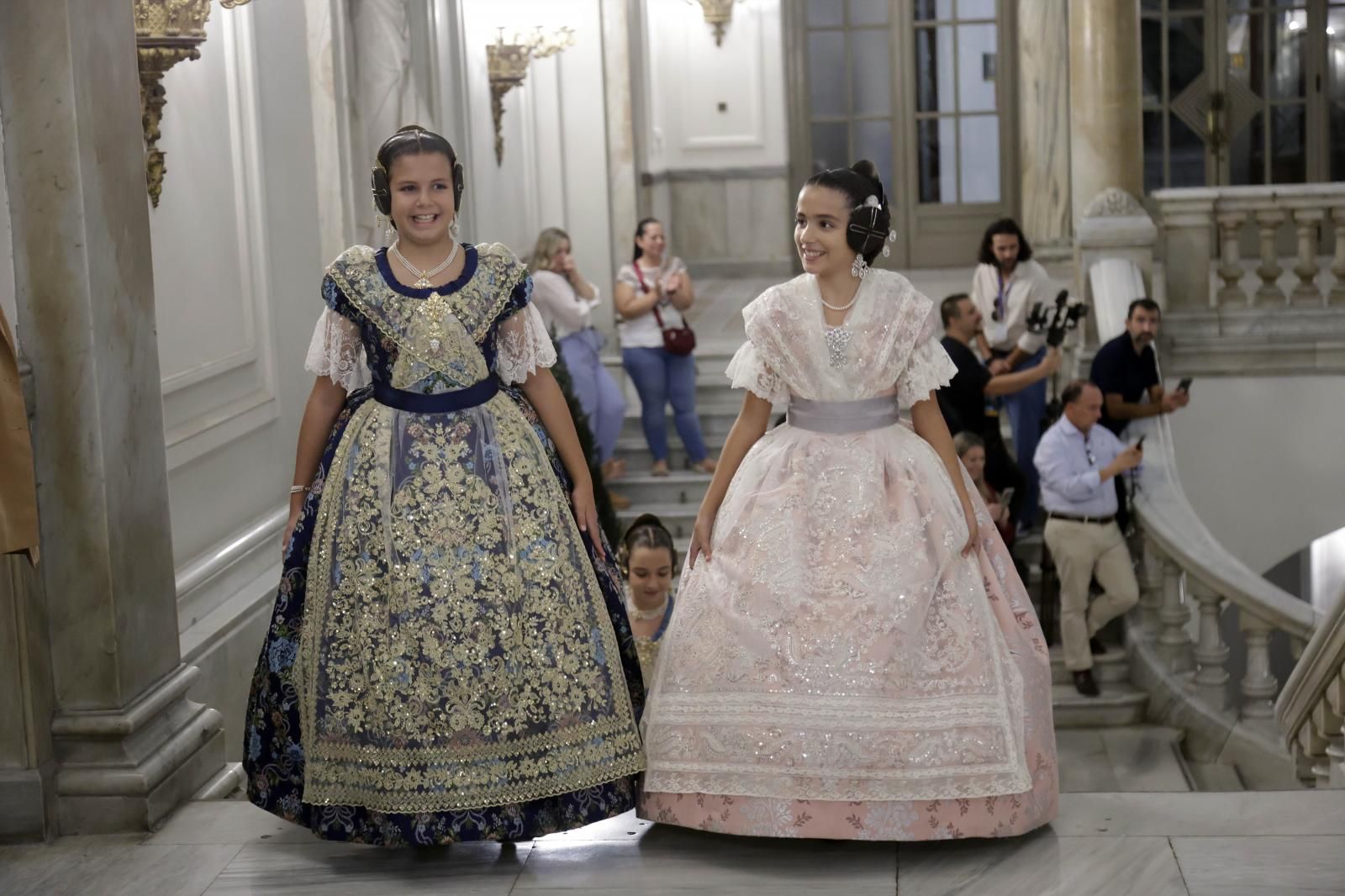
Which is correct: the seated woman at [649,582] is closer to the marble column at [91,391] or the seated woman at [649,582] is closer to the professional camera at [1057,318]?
the marble column at [91,391]

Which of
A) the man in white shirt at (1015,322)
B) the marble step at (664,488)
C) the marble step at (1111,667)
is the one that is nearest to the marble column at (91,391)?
the marble step at (1111,667)

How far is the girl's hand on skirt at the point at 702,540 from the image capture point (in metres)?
3.60

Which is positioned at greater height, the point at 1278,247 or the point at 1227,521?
the point at 1278,247

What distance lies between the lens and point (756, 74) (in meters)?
13.0

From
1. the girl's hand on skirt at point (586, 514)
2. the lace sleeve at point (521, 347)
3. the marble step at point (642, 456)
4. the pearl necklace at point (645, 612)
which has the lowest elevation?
the marble step at point (642, 456)

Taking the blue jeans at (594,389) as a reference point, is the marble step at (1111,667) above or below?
below

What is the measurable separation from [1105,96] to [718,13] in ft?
13.9

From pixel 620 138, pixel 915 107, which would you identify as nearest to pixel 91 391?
pixel 620 138

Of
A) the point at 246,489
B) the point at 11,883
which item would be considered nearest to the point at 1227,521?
the point at 246,489

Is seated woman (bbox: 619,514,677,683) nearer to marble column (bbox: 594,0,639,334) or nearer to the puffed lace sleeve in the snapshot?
the puffed lace sleeve

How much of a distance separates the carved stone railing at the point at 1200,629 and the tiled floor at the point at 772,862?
2.88 meters

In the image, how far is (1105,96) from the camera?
30.5 ft

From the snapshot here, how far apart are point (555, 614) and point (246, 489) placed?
2.56 m

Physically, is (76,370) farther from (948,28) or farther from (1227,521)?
(948,28)
